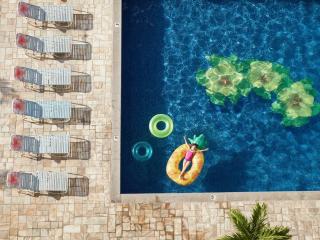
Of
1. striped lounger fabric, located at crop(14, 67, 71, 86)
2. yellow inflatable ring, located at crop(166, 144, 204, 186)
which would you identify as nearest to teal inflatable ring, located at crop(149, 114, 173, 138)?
yellow inflatable ring, located at crop(166, 144, 204, 186)

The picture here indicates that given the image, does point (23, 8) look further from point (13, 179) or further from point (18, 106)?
point (13, 179)

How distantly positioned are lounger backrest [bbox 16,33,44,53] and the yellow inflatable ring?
285 inches

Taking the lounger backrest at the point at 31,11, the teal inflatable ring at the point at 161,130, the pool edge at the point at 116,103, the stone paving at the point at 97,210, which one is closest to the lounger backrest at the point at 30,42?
the lounger backrest at the point at 31,11

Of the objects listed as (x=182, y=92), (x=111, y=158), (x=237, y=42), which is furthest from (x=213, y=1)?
(x=111, y=158)

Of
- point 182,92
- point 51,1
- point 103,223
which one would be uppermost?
point 51,1

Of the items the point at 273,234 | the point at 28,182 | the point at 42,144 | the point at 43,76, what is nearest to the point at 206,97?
the point at 43,76

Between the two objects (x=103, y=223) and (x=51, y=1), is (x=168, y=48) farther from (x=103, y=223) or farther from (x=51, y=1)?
(x=103, y=223)

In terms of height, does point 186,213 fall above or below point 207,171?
below

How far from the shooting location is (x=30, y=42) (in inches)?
842

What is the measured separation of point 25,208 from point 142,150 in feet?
17.5

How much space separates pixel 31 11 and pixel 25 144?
19.5 feet

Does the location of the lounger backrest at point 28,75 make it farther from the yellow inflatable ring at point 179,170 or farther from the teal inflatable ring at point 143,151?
the yellow inflatable ring at point 179,170

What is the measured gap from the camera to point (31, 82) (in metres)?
20.9

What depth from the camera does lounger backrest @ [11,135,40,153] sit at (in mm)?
19984
